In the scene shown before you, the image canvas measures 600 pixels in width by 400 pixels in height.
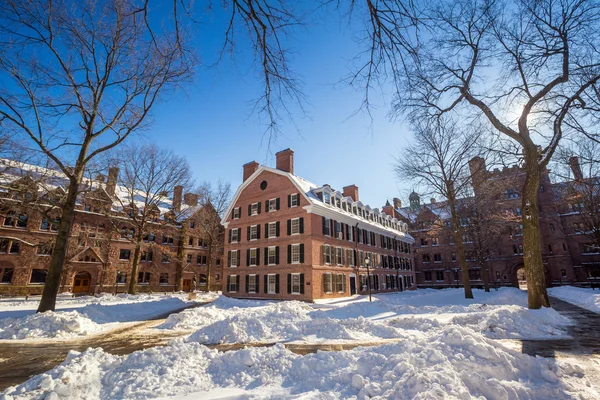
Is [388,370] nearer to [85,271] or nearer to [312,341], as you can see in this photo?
[312,341]

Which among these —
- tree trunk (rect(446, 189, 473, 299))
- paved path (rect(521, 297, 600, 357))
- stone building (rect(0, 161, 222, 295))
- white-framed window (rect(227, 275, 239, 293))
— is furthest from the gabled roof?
paved path (rect(521, 297, 600, 357))

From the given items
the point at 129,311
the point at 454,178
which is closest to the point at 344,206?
the point at 454,178

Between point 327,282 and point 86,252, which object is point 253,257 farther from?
point 86,252

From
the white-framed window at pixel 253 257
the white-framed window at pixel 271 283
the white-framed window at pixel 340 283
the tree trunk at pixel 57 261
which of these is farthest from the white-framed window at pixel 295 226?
the tree trunk at pixel 57 261

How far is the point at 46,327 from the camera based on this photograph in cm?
1070

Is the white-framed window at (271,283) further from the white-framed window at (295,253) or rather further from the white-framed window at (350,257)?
the white-framed window at (350,257)

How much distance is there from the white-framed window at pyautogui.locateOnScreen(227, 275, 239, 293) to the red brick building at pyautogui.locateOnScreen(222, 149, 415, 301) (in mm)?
103

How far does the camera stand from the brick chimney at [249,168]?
→ 3406 centimetres

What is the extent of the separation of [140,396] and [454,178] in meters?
23.7

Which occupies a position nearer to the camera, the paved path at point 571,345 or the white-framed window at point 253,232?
the paved path at point 571,345

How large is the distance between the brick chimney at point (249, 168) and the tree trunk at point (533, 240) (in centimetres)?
2626

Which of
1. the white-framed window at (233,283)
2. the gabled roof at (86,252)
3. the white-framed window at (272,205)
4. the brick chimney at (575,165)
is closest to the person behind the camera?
the brick chimney at (575,165)

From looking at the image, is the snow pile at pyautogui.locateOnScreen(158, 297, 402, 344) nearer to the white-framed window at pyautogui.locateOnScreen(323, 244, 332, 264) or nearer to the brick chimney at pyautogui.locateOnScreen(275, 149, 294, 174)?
the white-framed window at pyautogui.locateOnScreen(323, 244, 332, 264)

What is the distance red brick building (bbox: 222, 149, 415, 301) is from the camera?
26.7 m
